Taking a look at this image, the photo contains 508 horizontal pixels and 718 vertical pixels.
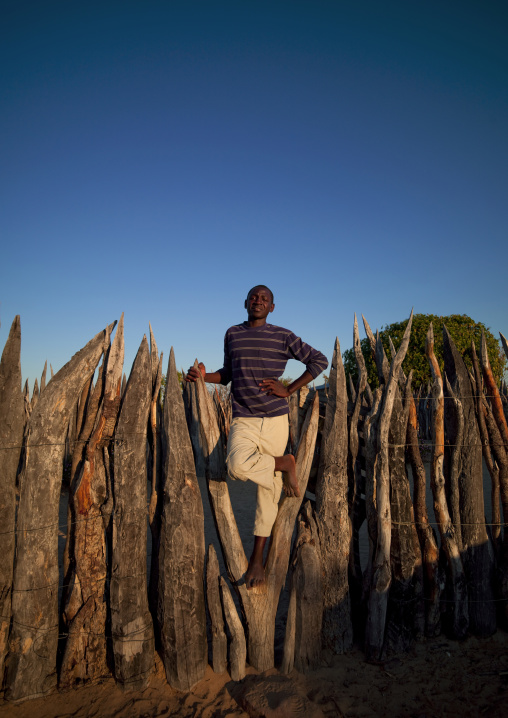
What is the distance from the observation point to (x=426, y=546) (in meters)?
3.41

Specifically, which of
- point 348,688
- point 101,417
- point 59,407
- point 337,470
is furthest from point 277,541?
point 59,407

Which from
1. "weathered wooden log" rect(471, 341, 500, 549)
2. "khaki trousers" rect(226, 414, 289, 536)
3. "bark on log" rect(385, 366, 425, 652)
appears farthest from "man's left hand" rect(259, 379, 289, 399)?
"weathered wooden log" rect(471, 341, 500, 549)

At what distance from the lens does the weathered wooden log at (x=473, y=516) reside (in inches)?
133

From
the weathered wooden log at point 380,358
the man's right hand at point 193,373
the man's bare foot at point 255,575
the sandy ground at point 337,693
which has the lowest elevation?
the sandy ground at point 337,693

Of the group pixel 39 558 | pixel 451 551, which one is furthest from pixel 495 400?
pixel 39 558

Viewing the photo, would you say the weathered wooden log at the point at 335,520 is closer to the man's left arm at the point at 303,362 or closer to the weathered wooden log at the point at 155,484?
the man's left arm at the point at 303,362

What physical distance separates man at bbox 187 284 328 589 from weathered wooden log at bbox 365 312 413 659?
0.60 m

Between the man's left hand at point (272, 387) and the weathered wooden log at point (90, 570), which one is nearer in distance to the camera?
the weathered wooden log at point (90, 570)

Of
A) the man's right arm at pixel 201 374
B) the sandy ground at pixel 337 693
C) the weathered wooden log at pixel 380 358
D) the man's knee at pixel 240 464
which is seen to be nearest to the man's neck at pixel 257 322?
the man's right arm at pixel 201 374

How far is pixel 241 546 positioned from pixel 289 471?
0.71 m

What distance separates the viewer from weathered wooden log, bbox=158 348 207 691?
9.86 feet

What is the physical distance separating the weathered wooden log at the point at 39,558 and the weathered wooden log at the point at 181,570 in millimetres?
766

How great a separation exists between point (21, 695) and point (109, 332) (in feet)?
8.64

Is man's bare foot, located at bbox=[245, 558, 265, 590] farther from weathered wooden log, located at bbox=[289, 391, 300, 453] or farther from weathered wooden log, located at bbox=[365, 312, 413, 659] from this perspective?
weathered wooden log, located at bbox=[289, 391, 300, 453]
